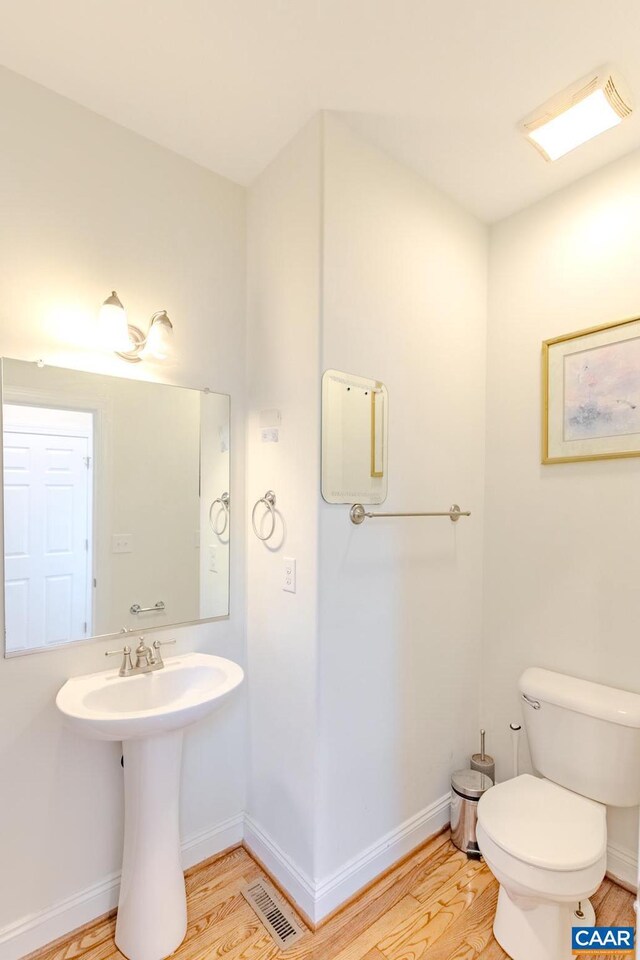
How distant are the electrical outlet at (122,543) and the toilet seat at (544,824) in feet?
4.75

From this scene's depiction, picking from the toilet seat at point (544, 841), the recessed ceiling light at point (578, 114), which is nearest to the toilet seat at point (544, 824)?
the toilet seat at point (544, 841)

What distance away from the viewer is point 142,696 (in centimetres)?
150

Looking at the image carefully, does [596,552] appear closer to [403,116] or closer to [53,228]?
[403,116]

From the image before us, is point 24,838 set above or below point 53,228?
below

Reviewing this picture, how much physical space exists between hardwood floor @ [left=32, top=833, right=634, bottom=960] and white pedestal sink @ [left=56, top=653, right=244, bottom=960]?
0.05 metres

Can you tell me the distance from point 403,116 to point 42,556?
6.07 ft

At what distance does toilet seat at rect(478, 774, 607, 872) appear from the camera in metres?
1.27

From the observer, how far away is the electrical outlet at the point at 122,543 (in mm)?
1561

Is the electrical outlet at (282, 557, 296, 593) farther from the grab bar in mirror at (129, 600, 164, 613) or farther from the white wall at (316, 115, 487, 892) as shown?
the grab bar in mirror at (129, 600, 164, 613)

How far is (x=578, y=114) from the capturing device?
1451 mm

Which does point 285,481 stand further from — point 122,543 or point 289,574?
point 122,543

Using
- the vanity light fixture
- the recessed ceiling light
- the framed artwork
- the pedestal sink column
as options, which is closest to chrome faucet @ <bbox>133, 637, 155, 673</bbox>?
the pedestal sink column

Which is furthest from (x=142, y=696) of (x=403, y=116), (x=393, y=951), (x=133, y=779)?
(x=403, y=116)

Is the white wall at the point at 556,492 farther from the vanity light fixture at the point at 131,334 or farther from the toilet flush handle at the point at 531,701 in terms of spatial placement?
the vanity light fixture at the point at 131,334
